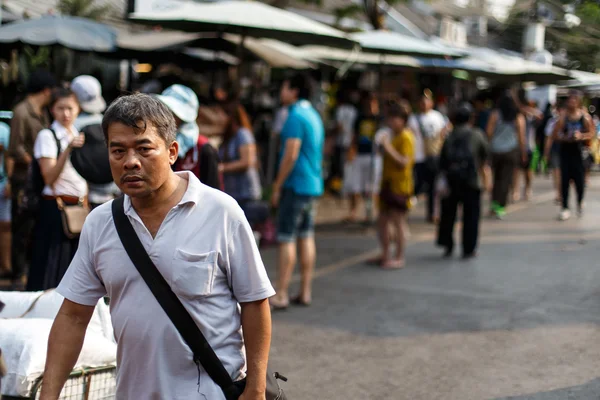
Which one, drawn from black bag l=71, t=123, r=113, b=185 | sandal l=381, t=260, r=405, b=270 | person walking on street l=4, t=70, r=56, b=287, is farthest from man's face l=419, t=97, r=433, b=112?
black bag l=71, t=123, r=113, b=185

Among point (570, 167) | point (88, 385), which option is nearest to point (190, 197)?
point (88, 385)

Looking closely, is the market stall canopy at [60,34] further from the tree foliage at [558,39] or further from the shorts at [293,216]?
the tree foliage at [558,39]

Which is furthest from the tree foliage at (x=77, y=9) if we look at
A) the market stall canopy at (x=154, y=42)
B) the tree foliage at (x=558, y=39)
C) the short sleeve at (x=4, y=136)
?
the tree foliage at (x=558, y=39)

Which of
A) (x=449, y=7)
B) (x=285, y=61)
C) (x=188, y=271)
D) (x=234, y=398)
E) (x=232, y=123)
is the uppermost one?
(x=449, y=7)

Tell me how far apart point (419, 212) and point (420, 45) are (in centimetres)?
367

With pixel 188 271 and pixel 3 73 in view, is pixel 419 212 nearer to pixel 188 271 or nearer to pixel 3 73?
pixel 3 73

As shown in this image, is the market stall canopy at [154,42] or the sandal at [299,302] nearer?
the sandal at [299,302]

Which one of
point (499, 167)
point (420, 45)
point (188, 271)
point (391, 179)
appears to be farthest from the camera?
point (499, 167)

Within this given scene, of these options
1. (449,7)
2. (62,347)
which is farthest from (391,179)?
(449,7)

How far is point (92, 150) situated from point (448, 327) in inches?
123

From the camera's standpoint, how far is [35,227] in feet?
19.6

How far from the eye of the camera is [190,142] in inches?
214

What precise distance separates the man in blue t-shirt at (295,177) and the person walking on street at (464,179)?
324 cm

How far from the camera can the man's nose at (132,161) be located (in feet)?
9.12
